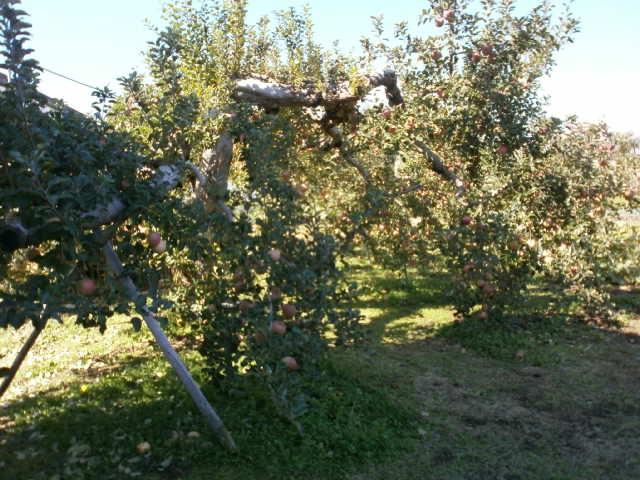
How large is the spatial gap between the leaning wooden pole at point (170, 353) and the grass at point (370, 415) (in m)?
0.15

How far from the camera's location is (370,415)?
15.7ft

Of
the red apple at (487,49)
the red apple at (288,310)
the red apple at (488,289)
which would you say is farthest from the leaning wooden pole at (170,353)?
the red apple at (487,49)

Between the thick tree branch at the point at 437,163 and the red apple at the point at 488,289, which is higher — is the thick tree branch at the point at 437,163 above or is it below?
above

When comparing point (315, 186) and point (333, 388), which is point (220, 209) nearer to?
point (333, 388)

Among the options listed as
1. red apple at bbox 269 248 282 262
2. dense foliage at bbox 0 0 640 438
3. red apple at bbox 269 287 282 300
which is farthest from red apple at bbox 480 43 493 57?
red apple at bbox 269 287 282 300

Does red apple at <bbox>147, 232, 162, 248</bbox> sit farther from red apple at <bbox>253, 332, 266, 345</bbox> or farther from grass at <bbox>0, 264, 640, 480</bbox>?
grass at <bbox>0, 264, 640, 480</bbox>

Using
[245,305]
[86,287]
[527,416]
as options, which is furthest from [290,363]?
[527,416]

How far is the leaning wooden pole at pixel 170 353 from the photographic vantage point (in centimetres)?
358

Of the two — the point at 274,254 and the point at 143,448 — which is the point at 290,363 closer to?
the point at 274,254

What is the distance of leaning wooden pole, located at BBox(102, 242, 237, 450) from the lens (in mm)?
3576

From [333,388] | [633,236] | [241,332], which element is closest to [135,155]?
[241,332]

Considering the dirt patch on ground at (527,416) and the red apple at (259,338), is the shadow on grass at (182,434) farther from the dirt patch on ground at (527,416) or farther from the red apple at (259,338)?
the red apple at (259,338)

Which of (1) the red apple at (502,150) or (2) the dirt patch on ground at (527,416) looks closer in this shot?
(2) the dirt patch on ground at (527,416)

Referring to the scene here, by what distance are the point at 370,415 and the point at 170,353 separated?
1717 millimetres
